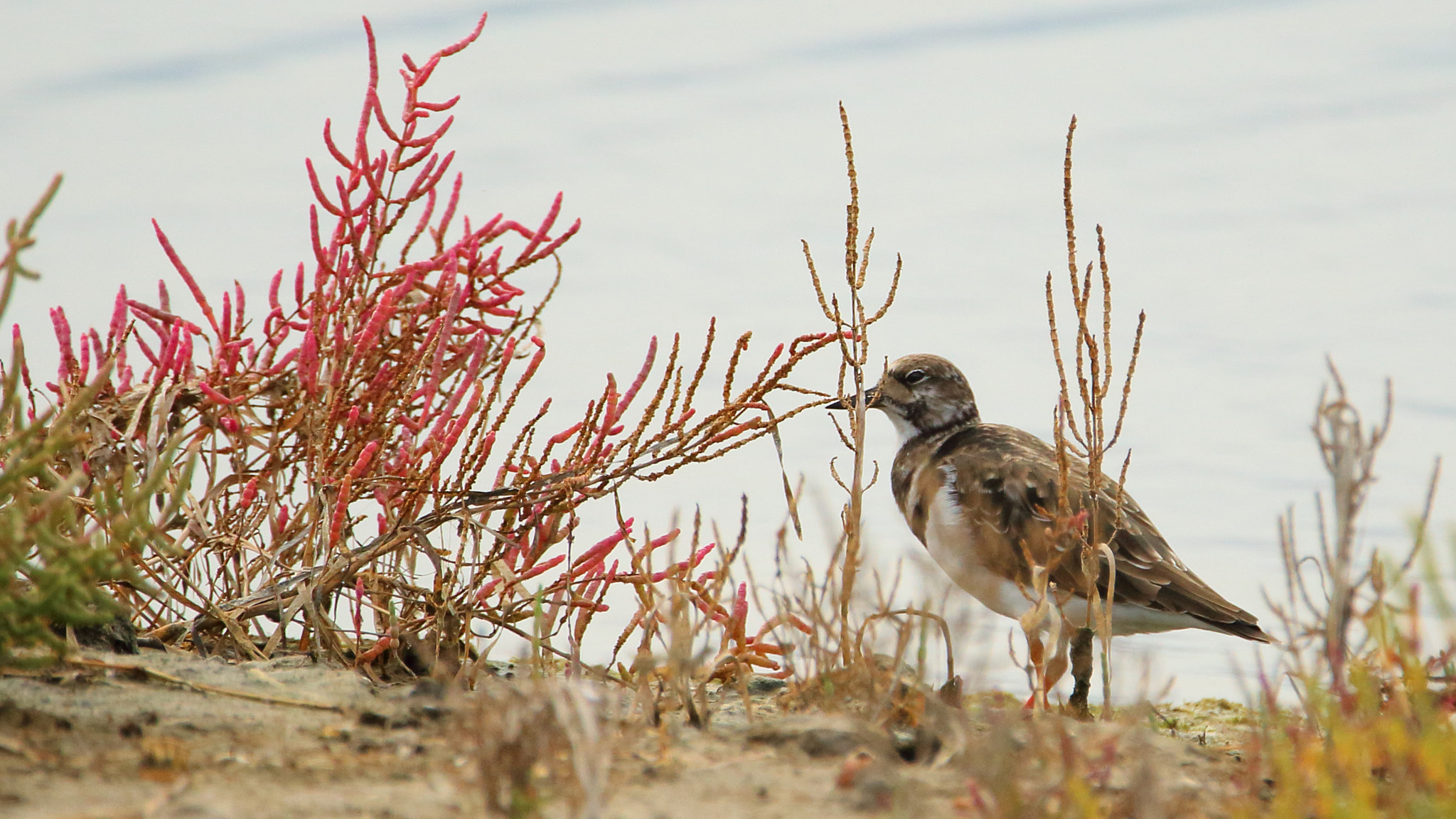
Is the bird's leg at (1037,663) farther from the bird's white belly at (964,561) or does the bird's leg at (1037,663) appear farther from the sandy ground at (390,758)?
the bird's white belly at (964,561)

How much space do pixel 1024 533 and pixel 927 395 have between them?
4.67 ft

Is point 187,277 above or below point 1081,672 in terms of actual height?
above

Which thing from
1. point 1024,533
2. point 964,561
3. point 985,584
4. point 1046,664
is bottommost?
point 1046,664

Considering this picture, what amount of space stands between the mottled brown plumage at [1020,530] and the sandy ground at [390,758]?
216 cm

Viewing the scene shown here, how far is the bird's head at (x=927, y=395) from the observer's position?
7.96m

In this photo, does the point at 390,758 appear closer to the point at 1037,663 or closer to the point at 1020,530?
the point at 1037,663

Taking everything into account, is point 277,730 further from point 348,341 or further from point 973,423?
point 973,423

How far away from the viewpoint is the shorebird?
6.53 meters

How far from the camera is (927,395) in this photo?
7.96 meters

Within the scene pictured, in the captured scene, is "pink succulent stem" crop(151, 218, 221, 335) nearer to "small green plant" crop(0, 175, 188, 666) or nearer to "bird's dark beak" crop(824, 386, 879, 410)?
"small green plant" crop(0, 175, 188, 666)

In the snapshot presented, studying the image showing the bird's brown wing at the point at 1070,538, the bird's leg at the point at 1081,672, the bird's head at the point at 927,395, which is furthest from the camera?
the bird's head at the point at 927,395

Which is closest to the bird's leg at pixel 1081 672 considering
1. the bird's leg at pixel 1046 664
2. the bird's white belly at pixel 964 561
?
the bird's leg at pixel 1046 664

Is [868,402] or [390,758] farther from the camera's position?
[868,402]

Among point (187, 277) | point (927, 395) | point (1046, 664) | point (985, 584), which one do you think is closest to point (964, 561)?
point (985, 584)
